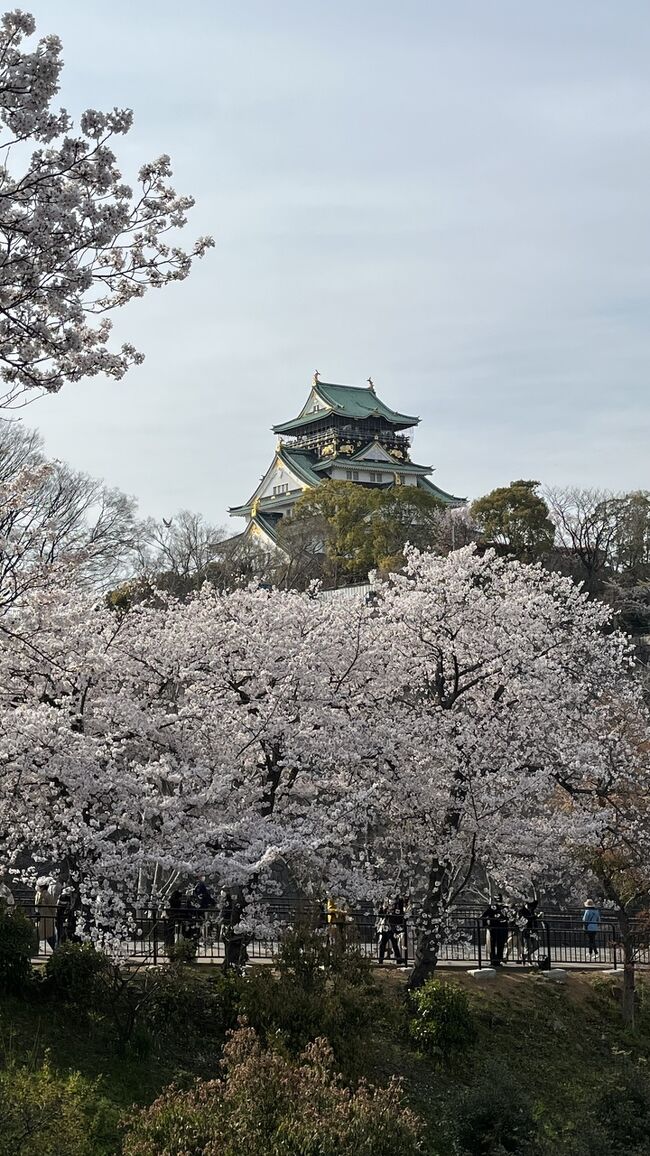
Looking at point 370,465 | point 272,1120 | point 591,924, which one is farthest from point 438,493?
point 272,1120

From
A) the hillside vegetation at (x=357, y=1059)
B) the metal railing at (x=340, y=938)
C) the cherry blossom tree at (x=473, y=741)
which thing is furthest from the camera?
the cherry blossom tree at (x=473, y=741)

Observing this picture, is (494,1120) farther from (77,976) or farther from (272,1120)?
(77,976)

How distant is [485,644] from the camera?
20.5 m

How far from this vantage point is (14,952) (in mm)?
16094

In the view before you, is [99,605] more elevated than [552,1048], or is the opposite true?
[99,605]

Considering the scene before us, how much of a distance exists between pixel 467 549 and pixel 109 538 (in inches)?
816

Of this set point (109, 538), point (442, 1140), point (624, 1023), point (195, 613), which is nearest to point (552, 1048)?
point (624, 1023)

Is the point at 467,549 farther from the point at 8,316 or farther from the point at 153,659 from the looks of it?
the point at 8,316

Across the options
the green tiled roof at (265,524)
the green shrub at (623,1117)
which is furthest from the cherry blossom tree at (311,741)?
the green tiled roof at (265,524)

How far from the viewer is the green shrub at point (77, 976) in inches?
632

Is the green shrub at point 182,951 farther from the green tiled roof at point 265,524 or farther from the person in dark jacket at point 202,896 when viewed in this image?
the green tiled roof at point 265,524

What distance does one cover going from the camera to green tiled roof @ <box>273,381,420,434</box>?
75.8m

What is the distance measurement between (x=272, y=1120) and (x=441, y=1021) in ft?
28.5

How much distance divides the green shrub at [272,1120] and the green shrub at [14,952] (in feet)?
17.5
